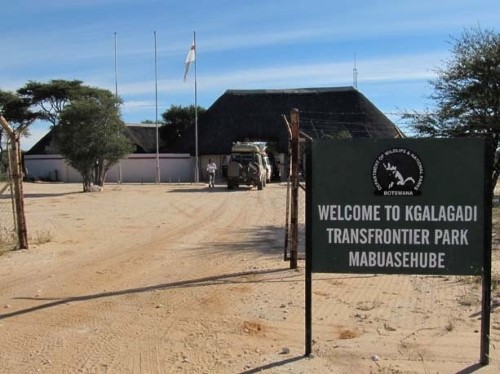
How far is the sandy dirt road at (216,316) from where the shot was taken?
5.20 metres

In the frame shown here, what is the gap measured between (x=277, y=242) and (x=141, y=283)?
180 inches

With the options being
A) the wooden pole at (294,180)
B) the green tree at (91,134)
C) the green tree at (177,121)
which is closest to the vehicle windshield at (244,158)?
the green tree at (91,134)

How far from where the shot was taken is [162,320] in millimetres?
6414

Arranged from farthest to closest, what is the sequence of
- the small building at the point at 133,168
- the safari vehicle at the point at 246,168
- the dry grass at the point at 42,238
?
the small building at the point at 133,168 → the safari vehicle at the point at 246,168 → the dry grass at the point at 42,238

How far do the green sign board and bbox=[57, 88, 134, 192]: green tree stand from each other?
2756 cm

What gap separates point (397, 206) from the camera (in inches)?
204

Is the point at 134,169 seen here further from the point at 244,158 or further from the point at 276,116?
the point at 244,158

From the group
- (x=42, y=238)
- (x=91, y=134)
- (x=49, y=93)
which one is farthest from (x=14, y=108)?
(x=42, y=238)

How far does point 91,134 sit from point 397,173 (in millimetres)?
27846

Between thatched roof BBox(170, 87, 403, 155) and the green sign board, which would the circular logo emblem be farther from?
thatched roof BBox(170, 87, 403, 155)

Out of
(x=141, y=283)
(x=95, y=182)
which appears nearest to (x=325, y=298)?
(x=141, y=283)

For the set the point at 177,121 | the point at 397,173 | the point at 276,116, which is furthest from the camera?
the point at 177,121

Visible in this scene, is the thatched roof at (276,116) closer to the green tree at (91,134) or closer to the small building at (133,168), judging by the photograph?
the small building at (133,168)

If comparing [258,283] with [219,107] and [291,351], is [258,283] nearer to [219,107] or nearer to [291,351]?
[291,351]
